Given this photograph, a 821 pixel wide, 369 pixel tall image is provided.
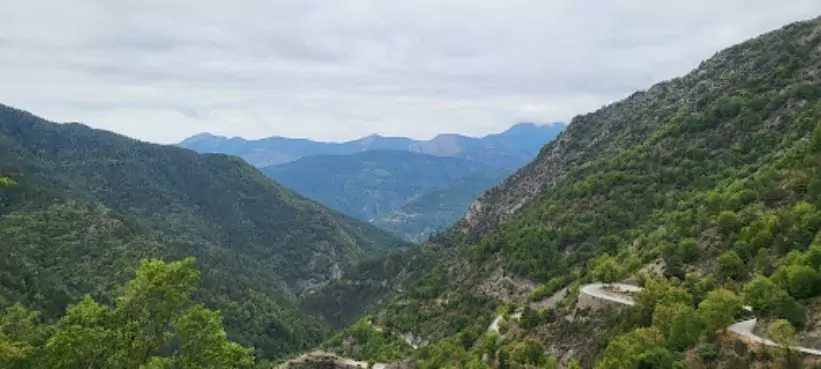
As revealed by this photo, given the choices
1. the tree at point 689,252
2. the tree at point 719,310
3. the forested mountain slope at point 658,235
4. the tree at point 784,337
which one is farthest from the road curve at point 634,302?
the tree at point 689,252

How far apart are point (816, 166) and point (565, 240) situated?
3512 centimetres

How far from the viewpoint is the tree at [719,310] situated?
2806cm

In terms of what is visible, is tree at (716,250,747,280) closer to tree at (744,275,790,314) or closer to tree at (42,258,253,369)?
tree at (744,275,790,314)

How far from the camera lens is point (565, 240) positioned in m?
73.9

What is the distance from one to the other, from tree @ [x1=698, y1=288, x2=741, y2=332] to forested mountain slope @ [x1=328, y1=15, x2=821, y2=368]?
0.07m

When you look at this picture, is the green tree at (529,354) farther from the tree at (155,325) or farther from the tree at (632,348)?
the tree at (155,325)

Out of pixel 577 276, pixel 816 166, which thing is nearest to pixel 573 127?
pixel 577 276

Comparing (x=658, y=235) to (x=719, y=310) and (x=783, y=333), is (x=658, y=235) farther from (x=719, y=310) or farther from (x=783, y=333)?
(x=783, y=333)

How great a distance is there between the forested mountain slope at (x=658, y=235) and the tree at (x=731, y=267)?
10 centimetres

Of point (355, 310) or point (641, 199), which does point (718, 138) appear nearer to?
point (641, 199)

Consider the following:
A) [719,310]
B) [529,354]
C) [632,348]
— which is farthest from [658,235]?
[632,348]

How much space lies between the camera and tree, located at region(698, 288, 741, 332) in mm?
28062

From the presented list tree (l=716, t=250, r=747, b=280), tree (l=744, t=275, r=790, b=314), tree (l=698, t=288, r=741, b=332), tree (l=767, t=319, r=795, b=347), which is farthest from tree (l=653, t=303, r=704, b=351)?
tree (l=716, t=250, r=747, b=280)

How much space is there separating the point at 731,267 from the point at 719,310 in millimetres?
8683
